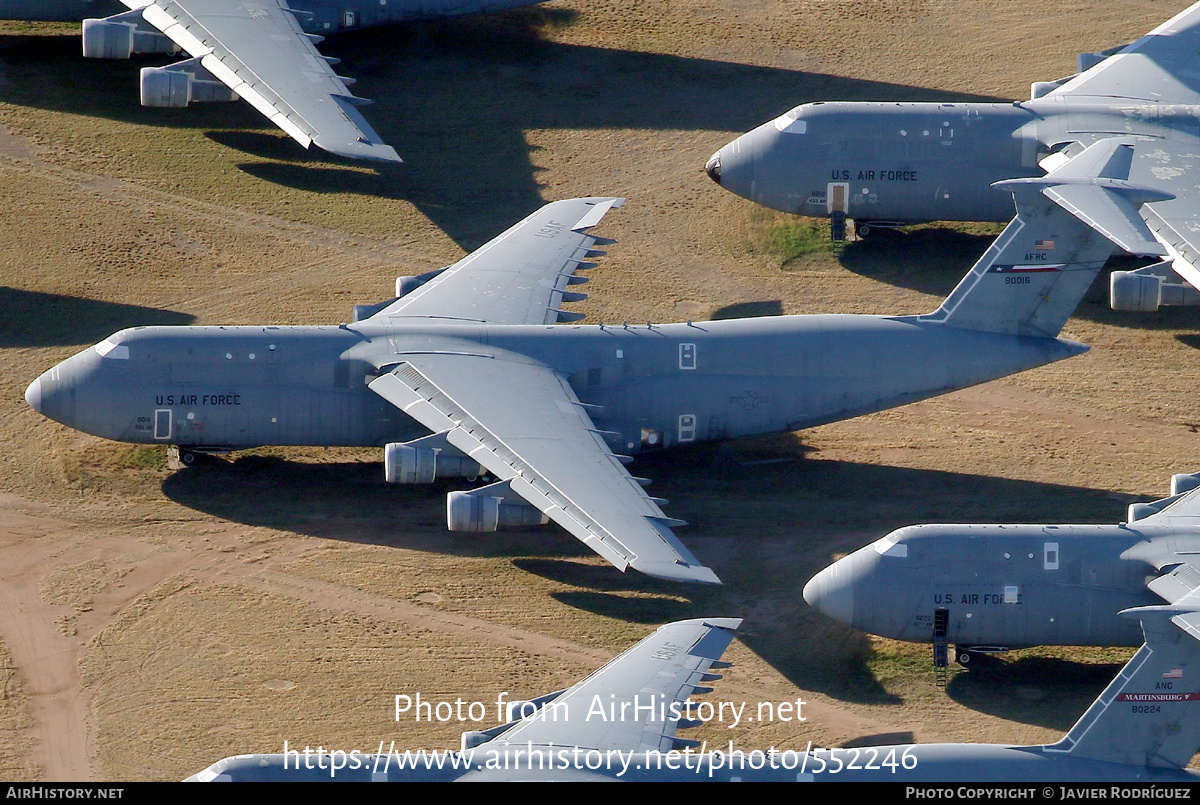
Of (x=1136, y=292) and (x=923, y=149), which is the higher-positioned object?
(x=923, y=149)

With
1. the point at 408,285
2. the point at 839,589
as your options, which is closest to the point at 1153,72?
the point at 408,285

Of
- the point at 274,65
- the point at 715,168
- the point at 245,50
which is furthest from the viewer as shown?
the point at 245,50

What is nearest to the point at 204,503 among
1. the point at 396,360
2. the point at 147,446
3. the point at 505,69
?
the point at 147,446

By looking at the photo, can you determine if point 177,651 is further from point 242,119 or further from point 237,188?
point 242,119

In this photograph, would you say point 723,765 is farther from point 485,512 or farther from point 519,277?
point 519,277

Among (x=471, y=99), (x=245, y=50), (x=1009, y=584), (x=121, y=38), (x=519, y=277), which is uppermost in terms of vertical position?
(x=121, y=38)
